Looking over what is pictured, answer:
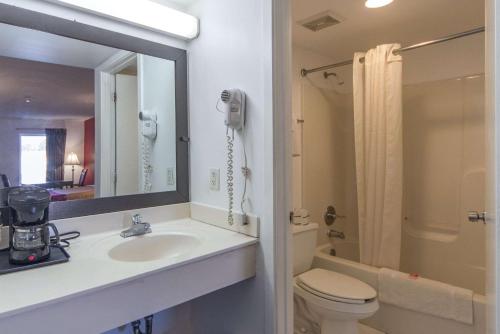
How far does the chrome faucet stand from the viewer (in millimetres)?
1366

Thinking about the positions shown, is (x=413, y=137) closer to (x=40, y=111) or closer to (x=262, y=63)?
(x=262, y=63)

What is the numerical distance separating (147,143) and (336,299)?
135 cm

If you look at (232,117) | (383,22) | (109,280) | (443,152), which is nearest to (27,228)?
(109,280)

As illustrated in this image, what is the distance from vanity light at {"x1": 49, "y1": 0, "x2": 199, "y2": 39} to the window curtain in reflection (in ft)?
1.83

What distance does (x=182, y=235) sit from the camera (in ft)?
4.66

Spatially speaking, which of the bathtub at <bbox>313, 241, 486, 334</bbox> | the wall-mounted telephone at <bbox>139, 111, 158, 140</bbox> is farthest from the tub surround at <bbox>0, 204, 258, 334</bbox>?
the bathtub at <bbox>313, 241, 486, 334</bbox>

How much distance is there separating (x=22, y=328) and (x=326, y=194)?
2.33 m

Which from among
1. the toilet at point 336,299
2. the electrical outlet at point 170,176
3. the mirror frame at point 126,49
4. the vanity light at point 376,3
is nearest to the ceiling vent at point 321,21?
the vanity light at point 376,3

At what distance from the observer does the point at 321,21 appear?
1.99 metres

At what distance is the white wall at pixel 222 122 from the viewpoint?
4.25ft

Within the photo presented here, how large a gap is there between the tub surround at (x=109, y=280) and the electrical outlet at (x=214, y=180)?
22 cm

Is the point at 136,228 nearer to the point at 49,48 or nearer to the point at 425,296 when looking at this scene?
the point at 49,48

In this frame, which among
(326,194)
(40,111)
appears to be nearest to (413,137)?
(326,194)

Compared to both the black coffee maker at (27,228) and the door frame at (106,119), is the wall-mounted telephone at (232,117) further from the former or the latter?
the black coffee maker at (27,228)
